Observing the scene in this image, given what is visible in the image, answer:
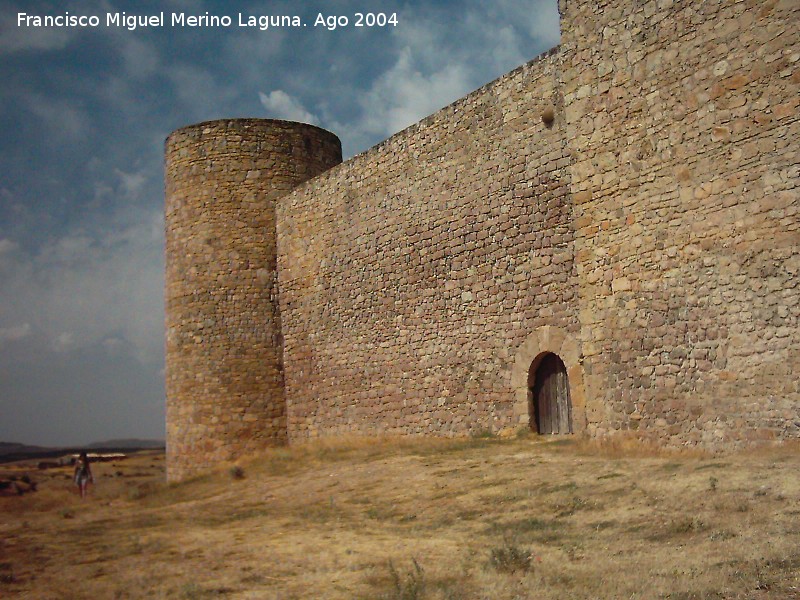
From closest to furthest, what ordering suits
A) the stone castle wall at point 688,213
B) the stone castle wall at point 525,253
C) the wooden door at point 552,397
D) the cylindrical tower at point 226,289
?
the stone castle wall at point 688,213 < the stone castle wall at point 525,253 < the wooden door at point 552,397 < the cylindrical tower at point 226,289

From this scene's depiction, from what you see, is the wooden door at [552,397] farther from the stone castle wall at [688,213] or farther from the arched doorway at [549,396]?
the stone castle wall at [688,213]

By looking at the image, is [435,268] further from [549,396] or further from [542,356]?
[549,396]

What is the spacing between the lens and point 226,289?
15.8 meters

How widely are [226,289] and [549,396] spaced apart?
24.8 feet

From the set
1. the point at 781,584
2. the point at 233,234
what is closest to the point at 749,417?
the point at 781,584

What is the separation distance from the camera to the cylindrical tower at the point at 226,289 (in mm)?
15375

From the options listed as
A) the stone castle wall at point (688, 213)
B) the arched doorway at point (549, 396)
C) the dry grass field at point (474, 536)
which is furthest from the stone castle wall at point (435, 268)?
the dry grass field at point (474, 536)

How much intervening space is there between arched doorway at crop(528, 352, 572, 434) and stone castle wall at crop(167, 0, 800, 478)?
16 cm

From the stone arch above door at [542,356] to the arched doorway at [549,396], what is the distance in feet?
0.27

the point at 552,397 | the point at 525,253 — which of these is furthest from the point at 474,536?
the point at 525,253

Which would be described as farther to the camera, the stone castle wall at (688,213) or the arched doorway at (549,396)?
the arched doorway at (549,396)

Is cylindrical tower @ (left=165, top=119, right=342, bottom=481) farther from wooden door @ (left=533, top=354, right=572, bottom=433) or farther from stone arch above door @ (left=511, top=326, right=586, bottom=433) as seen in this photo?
wooden door @ (left=533, top=354, right=572, bottom=433)

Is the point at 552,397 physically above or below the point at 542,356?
below

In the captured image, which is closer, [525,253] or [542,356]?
[542,356]
